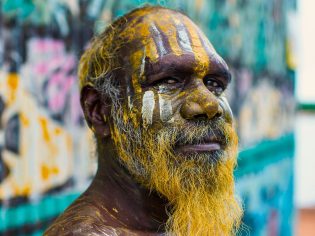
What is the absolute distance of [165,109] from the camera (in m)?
2.05

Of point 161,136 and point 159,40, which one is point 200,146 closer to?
point 161,136

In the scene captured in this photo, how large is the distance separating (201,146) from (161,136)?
133 mm

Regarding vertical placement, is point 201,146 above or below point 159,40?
below

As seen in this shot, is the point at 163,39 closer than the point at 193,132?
No

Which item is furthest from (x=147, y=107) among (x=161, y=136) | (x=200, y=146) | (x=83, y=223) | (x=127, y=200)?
(x=83, y=223)

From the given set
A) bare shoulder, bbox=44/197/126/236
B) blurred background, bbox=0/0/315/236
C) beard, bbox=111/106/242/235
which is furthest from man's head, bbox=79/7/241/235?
blurred background, bbox=0/0/315/236

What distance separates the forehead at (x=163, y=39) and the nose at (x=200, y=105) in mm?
106

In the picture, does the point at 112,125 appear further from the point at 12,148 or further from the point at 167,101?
the point at 12,148

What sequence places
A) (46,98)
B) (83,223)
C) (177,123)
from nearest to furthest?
(83,223), (177,123), (46,98)

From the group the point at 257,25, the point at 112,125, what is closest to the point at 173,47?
the point at 112,125

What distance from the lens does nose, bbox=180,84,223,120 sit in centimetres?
200

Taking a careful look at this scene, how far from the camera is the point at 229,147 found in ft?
6.99

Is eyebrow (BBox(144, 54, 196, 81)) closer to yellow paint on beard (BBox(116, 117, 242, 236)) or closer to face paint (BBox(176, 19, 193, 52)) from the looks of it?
face paint (BBox(176, 19, 193, 52))

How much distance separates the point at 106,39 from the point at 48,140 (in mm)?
1403
